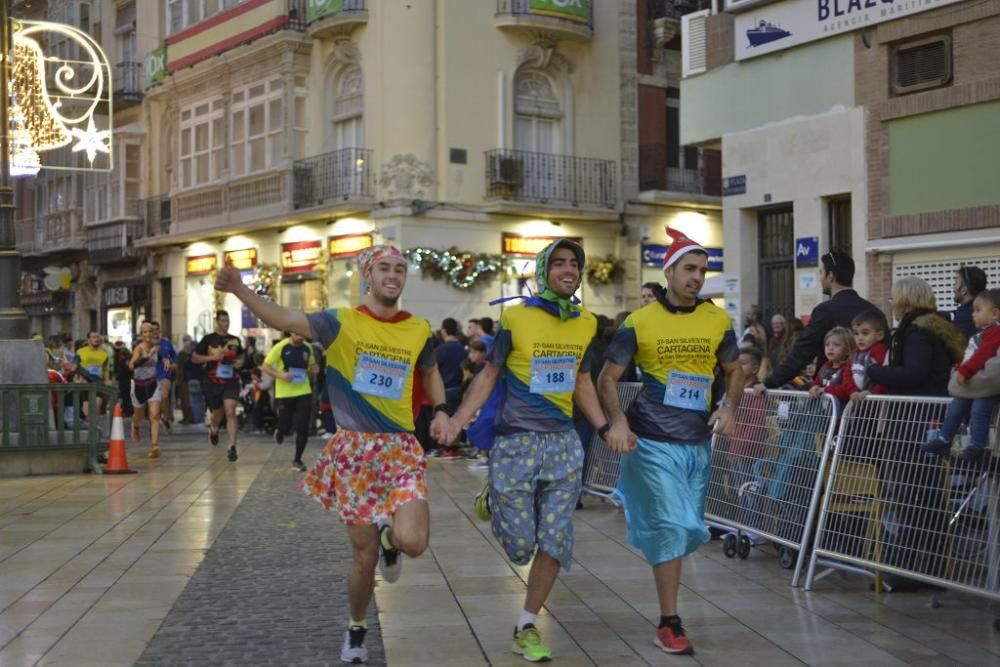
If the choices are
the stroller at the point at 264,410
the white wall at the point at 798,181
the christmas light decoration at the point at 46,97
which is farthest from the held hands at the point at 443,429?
the stroller at the point at 264,410

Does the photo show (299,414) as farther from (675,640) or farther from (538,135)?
(538,135)

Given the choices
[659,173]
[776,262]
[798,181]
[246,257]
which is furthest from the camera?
[246,257]

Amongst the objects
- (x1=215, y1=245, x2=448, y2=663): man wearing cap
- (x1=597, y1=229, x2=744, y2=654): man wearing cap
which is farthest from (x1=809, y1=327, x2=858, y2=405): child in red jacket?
(x1=215, y1=245, x2=448, y2=663): man wearing cap

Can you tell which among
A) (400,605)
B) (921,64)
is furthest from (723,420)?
(921,64)

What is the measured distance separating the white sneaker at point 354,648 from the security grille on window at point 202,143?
3010 centimetres

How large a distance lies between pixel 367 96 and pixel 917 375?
23671 millimetres

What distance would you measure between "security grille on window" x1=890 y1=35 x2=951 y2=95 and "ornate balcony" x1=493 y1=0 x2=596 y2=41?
43.2 ft

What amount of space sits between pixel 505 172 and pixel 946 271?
46.9ft

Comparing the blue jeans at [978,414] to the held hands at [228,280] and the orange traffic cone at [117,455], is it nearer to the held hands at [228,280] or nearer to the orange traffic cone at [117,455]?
the held hands at [228,280]

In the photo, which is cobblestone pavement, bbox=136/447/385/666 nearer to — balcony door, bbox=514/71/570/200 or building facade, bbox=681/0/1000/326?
building facade, bbox=681/0/1000/326

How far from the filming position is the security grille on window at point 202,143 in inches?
1406

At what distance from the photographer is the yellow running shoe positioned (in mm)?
6566

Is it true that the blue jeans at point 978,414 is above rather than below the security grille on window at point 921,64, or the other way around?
below

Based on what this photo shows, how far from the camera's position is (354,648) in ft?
21.5
